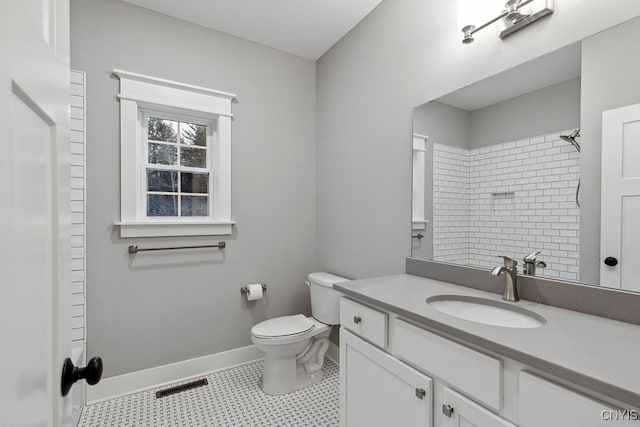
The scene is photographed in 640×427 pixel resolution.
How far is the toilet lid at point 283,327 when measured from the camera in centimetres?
207

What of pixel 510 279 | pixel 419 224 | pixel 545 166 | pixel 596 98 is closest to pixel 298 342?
pixel 419 224

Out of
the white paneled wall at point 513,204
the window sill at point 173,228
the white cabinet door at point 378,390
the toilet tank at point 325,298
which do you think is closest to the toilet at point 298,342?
→ the toilet tank at point 325,298

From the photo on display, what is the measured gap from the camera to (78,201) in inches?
75.5

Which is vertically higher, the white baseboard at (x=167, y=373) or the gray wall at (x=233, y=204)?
the gray wall at (x=233, y=204)

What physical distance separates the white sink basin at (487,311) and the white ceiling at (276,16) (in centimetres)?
195

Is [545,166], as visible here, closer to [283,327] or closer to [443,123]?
[443,123]

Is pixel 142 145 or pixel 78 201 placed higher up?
pixel 142 145

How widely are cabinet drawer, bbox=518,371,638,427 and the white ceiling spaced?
89.1 inches

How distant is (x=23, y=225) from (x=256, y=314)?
2.33 meters

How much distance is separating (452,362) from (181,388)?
197 cm

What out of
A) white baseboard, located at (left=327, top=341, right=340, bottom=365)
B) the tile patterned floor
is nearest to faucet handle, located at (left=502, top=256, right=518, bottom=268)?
the tile patterned floor

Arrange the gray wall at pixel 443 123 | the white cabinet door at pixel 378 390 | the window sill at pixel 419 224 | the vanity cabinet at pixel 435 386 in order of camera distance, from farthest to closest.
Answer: the window sill at pixel 419 224
the gray wall at pixel 443 123
the white cabinet door at pixel 378 390
the vanity cabinet at pixel 435 386

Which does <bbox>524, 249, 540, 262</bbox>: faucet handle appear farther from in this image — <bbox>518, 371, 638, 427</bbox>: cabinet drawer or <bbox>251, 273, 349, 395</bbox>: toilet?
<bbox>251, 273, 349, 395</bbox>: toilet

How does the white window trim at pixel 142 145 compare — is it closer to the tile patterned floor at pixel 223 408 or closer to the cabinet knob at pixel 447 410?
the tile patterned floor at pixel 223 408
